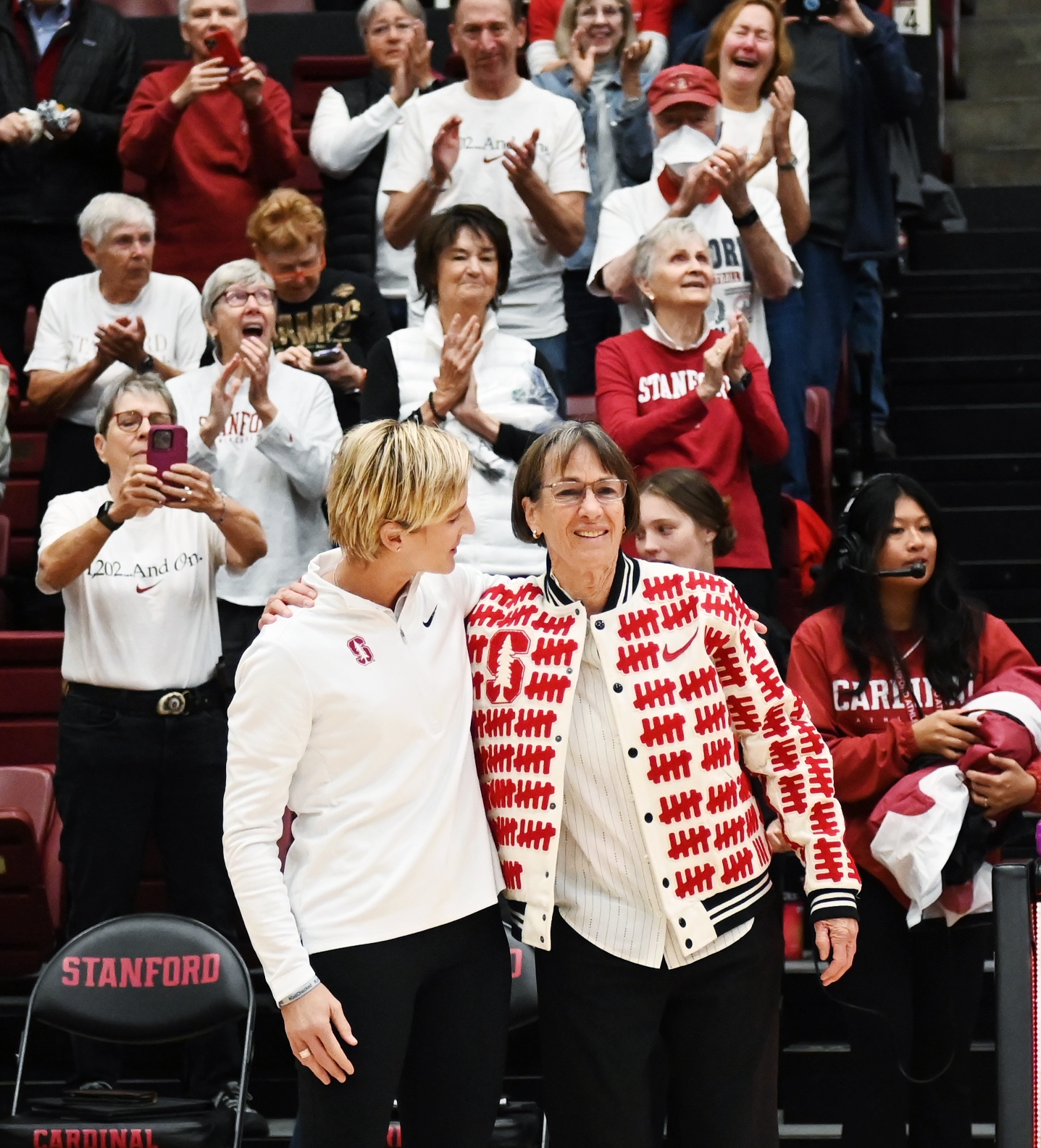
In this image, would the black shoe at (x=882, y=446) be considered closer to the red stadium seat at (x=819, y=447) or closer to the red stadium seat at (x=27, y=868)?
the red stadium seat at (x=819, y=447)

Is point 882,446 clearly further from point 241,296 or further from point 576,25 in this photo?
point 241,296

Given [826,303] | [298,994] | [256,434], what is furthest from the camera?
[826,303]

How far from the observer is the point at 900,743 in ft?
12.1

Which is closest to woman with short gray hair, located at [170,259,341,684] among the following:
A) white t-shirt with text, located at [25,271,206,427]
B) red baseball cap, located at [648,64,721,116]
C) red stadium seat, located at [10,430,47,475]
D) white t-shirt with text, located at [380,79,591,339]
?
white t-shirt with text, located at [25,271,206,427]

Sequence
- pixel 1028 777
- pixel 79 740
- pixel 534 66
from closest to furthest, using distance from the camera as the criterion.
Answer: pixel 1028 777
pixel 79 740
pixel 534 66

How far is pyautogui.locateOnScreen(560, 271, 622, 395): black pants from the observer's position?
20.4 ft

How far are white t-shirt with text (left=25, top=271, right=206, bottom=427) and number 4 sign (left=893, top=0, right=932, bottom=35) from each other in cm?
366

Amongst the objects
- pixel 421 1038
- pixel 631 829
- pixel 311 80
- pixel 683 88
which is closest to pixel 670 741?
pixel 631 829

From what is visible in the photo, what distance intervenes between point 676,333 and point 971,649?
1531 millimetres

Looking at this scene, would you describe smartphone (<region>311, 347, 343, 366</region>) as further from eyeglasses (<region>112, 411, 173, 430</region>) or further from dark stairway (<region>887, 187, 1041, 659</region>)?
dark stairway (<region>887, 187, 1041, 659</region>)

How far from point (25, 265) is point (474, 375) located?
260 cm

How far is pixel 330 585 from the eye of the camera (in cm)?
282

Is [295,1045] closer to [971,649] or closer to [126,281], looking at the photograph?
[971,649]

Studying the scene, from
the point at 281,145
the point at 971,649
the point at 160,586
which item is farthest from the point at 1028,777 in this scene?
the point at 281,145
